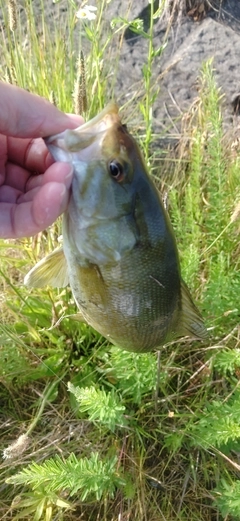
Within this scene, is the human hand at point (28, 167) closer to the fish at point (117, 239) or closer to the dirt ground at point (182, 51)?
the fish at point (117, 239)

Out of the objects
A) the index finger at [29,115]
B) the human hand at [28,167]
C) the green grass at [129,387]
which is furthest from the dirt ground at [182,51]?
the index finger at [29,115]

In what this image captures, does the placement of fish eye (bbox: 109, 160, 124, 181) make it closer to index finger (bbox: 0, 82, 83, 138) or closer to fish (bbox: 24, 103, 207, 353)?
fish (bbox: 24, 103, 207, 353)

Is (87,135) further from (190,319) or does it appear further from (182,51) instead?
(182,51)

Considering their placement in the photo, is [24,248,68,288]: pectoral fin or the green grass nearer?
[24,248,68,288]: pectoral fin

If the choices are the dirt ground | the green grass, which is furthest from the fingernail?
the dirt ground

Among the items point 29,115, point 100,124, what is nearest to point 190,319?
point 100,124

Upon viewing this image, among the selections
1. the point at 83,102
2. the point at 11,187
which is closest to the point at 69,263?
the point at 11,187
